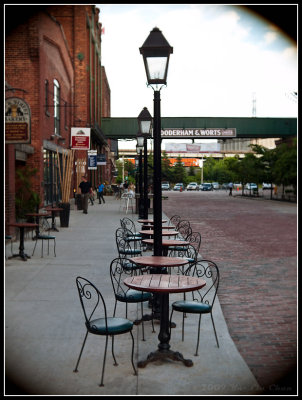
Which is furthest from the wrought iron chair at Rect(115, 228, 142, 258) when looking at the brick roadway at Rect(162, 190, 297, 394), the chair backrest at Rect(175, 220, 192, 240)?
the brick roadway at Rect(162, 190, 297, 394)

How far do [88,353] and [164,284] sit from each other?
1175 millimetres

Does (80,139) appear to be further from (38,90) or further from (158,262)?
(158,262)

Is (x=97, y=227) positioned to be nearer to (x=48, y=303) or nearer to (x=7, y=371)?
(x=48, y=303)

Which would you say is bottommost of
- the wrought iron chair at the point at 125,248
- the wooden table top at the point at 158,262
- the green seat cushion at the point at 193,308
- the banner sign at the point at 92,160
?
the green seat cushion at the point at 193,308

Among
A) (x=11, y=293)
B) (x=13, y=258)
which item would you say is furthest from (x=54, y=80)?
(x=11, y=293)

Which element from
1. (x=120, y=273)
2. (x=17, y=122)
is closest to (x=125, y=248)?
(x=17, y=122)

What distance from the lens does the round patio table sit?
522cm

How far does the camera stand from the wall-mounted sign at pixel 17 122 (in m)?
11.8

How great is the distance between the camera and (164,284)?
548cm

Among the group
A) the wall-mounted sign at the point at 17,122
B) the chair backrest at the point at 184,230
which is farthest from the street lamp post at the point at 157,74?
the wall-mounted sign at the point at 17,122

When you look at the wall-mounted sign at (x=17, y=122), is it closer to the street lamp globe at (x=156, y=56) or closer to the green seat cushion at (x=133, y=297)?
the street lamp globe at (x=156, y=56)

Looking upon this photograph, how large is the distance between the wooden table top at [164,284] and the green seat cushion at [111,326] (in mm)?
401

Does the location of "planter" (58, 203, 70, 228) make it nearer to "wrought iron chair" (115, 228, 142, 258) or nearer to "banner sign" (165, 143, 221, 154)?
"wrought iron chair" (115, 228, 142, 258)

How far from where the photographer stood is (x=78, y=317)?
6.92 meters
